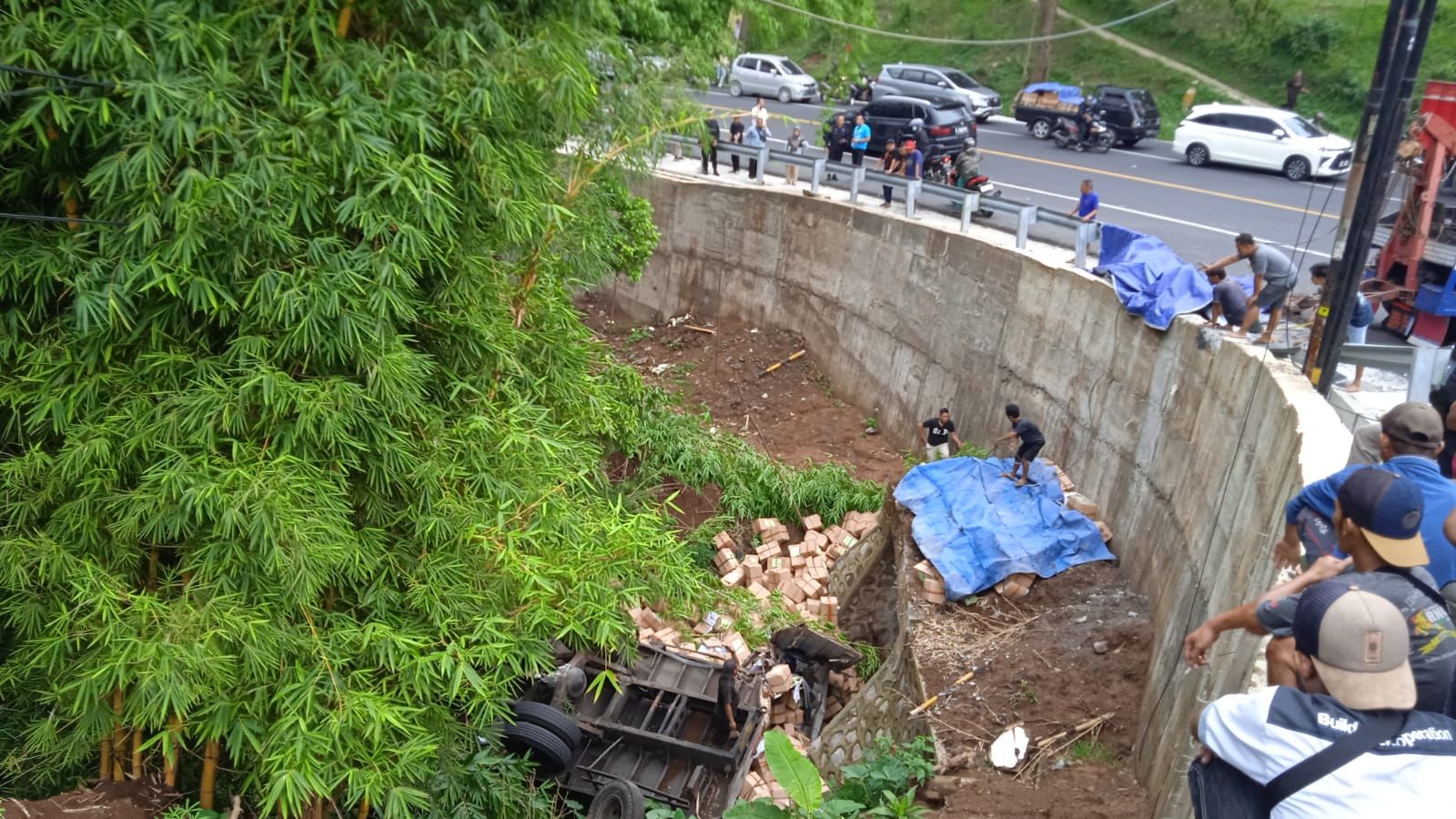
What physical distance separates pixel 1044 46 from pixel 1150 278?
2075 centimetres

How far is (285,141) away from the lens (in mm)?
5340

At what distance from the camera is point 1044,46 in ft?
93.5

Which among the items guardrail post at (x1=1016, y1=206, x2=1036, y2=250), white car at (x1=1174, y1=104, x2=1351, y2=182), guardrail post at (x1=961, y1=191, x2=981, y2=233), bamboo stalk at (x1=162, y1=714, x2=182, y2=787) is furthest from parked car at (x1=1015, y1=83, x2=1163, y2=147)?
bamboo stalk at (x1=162, y1=714, x2=182, y2=787)

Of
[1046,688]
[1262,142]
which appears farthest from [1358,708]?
[1262,142]

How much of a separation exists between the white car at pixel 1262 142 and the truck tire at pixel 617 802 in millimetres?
16793

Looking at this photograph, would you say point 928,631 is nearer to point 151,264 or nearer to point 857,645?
point 857,645

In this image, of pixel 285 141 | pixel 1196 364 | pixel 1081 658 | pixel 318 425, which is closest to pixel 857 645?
pixel 1081 658

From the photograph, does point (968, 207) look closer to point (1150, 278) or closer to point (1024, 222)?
point (1024, 222)

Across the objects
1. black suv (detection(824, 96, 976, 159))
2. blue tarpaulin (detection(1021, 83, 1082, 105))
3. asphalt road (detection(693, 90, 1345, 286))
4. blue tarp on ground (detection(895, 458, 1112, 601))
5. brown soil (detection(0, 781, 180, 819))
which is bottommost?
brown soil (detection(0, 781, 180, 819))

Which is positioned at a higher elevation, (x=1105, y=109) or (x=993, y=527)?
(x=1105, y=109)

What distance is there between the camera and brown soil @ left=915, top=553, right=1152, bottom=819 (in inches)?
289

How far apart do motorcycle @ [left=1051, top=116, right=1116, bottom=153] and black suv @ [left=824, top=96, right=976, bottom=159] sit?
3.50 meters

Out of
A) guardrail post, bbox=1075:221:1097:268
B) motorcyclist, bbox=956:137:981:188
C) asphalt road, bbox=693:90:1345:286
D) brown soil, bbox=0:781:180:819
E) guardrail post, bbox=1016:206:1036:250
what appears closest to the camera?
brown soil, bbox=0:781:180:819

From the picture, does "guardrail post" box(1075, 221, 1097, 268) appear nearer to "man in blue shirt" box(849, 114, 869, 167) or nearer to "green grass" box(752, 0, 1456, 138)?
"man in blue shirt" box(849, 114, 869, 167)
